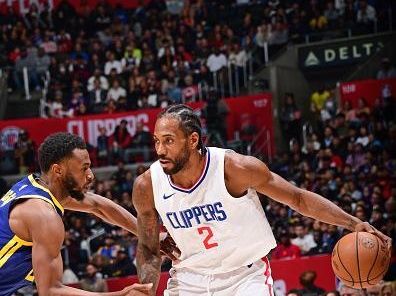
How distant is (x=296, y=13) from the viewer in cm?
2050

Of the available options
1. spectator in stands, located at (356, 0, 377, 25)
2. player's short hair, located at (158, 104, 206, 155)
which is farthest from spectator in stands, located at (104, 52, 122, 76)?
player's short hair, located at (158, 104, 206, 155)

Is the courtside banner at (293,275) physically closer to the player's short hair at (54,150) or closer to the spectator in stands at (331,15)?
the player's short hair at (54,150)

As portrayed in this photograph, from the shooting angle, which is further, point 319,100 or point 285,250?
point 319,100

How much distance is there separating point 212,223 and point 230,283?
390 millimetres

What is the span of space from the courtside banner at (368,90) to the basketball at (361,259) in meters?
11.4

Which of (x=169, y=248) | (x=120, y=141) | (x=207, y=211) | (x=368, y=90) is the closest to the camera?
(x=207, y=211)

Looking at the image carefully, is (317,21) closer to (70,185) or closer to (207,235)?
(207,235)

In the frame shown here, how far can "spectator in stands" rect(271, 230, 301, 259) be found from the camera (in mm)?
12367

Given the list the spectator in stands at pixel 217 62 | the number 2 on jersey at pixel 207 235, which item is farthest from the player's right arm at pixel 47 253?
the spectator in stands at pixel 217 62

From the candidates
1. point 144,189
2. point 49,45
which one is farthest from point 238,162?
point 49,45

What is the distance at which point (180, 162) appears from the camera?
5484mm

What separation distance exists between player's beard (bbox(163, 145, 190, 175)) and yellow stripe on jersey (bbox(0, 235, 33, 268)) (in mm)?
1017

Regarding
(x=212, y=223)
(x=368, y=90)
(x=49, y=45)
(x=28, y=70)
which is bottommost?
(x=368, y=90)

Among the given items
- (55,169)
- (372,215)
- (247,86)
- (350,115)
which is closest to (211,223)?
(55,169)
